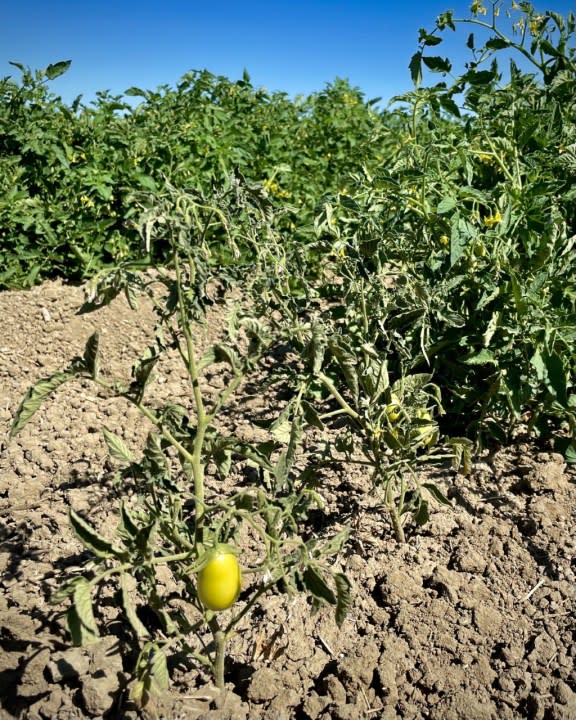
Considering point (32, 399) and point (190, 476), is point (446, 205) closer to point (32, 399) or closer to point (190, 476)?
point (190, 476)

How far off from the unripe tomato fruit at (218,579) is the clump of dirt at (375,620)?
19.3 inches

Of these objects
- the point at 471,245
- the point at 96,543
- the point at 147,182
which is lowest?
the point at 96,543

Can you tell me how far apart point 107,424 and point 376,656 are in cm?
158

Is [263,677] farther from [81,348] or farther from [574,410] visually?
[81,348]

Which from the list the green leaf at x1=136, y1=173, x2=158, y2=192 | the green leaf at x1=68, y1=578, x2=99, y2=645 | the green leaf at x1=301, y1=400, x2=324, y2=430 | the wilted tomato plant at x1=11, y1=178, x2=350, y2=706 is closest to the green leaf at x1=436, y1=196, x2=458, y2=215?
the wilted tomato plant at x1=11, y1=178, x2=350, y2=706

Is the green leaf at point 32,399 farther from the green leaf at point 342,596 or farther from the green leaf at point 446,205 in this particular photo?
the green leaf at point 446,205

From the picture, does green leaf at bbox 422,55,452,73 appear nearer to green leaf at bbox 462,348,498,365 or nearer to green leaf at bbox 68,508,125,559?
green leaf at bbox 462,348,498,365

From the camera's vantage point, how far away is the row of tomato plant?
1581 mm

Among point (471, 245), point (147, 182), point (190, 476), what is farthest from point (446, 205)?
point (147, 182)

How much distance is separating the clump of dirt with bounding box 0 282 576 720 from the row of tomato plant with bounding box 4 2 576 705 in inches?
3.9

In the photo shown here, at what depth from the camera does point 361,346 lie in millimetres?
2244

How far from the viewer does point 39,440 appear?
298 cm

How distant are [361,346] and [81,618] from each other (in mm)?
1179

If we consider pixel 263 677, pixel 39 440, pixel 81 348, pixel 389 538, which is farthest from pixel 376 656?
pixel 81 348
